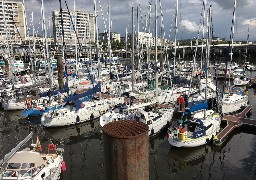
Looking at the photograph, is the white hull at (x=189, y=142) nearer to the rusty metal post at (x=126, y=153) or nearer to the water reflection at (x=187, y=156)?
the water reflection at (x=187, y=156)

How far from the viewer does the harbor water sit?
20422 millimetres

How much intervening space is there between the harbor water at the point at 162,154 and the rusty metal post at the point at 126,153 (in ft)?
52.9

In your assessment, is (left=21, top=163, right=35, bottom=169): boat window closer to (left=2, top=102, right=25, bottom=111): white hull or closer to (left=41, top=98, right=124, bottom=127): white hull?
(left=41, top=98, right=124, bottom=127): white hull

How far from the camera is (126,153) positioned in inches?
176

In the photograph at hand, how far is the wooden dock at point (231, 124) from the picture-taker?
2526 cm

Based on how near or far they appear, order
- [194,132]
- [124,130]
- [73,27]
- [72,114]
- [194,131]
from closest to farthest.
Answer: [124,130], [194,132], [194,131], [73,27], [72,114]

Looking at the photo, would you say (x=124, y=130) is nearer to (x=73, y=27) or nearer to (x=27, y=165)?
(x=27, y=165)

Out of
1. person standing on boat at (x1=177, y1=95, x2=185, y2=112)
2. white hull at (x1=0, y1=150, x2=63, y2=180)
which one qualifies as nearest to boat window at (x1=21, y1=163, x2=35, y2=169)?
white hull at (x1=0, y1=150, x2=63, y2=180)

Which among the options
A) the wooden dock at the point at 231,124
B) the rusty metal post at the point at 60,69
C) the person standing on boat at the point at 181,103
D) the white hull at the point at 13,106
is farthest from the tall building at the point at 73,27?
the wooden dock at the point at 231,124

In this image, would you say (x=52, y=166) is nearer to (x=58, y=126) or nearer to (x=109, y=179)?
(x=58, y=126)

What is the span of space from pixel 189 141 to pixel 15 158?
47.9 feet

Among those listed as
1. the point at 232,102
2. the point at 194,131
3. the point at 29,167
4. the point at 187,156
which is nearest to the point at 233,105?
the point at 232,102

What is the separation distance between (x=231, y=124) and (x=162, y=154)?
1029 centimetres

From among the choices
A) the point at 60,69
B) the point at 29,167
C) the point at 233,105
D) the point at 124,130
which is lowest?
the point at 29,167
